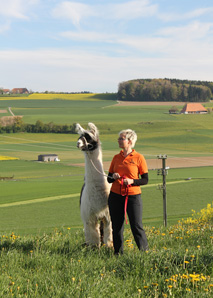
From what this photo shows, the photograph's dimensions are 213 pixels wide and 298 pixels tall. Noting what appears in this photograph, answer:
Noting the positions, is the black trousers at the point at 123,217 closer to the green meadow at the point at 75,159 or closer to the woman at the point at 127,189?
the woman at the point at 127,189

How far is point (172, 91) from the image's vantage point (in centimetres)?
14712

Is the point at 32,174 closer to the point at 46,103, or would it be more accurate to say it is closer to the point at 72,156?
the point at 72,156

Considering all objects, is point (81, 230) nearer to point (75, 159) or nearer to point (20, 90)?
point (75, 159)

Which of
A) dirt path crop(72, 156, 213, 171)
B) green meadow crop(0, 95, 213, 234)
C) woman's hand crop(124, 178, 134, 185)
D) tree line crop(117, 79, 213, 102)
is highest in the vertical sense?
tree line crop(117, 79, 213, 102)

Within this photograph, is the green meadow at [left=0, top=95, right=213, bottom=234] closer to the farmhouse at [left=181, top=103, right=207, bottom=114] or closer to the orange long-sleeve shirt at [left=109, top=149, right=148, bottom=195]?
the farmhouse at [left=181, top=103, right=207, bottom=114]

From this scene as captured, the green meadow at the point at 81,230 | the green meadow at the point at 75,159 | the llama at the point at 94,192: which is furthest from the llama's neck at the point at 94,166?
the green meadow at the point at 75,159

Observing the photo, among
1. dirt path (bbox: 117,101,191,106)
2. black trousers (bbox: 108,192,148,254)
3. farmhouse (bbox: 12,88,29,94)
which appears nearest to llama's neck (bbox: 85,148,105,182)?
black trousers (bbox: 108,192,148,254)

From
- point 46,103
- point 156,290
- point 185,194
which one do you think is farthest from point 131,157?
point 46,103

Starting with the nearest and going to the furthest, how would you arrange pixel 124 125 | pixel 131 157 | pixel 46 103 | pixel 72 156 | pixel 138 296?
pixel 138 296, pixel 131 157, pixel 72 156, pixel 124 125, pixel 46 103

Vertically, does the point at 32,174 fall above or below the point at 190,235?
below

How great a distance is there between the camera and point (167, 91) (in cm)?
14825

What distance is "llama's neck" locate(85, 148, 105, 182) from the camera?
608 centimetres

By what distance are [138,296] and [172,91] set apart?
146 meters

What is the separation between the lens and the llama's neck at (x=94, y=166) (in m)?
6.08
